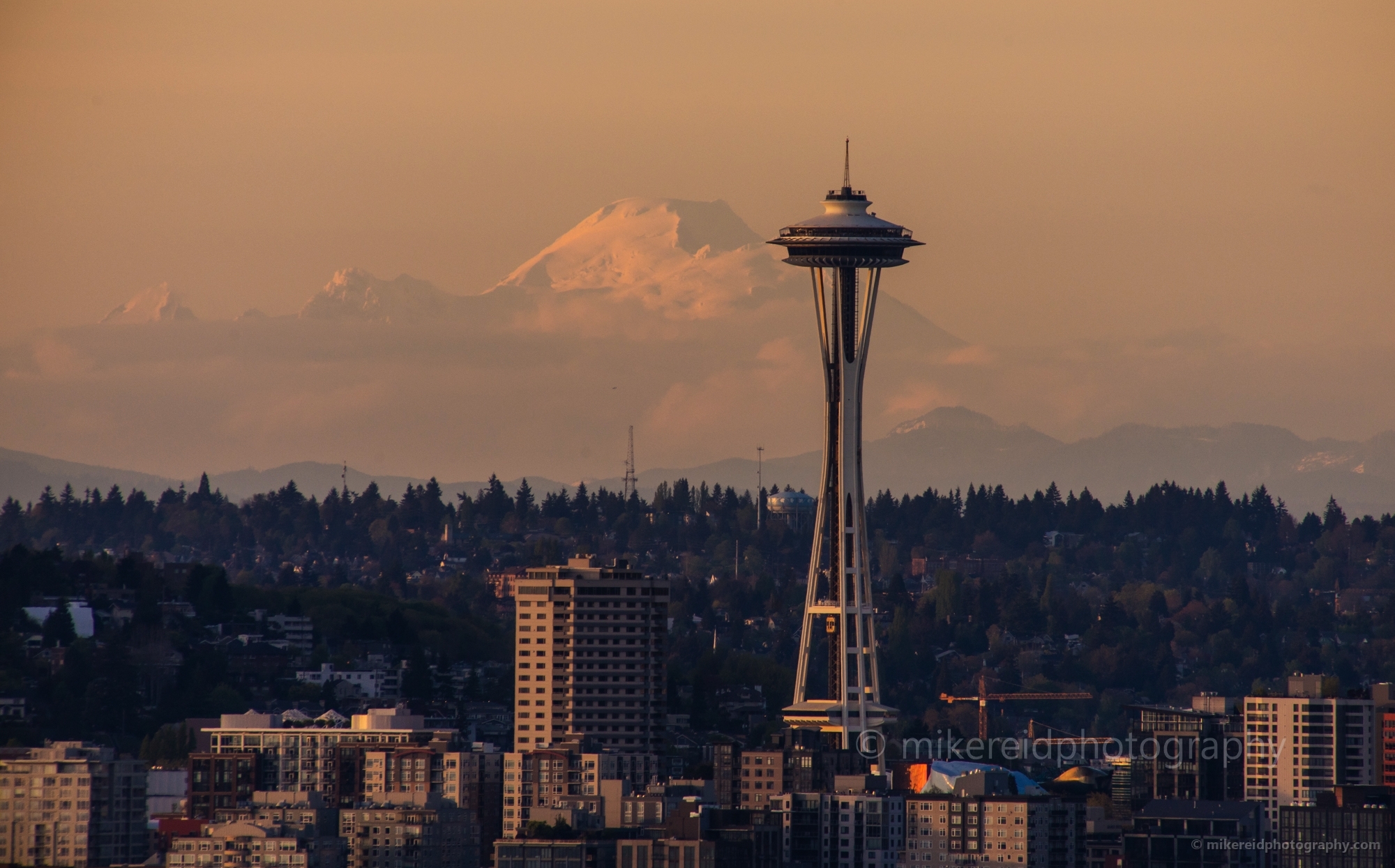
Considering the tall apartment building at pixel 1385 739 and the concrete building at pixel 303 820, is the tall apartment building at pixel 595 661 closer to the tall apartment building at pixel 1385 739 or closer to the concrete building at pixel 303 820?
the concrete building at pixel 303 820

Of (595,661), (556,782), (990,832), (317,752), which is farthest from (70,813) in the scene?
(595,661)

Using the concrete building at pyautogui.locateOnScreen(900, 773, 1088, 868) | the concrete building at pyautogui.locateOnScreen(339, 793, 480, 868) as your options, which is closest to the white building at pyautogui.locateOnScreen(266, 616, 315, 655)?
the concrete building at pyautogui.locateOnScreen(339, 793, 480, 868)

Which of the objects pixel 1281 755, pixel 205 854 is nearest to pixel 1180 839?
pixel 1281 755

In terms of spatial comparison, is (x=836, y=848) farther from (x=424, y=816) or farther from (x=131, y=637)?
(x=131, y=637)

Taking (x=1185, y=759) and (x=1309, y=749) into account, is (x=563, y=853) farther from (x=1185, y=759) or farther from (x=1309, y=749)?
(x=1185, y=759)

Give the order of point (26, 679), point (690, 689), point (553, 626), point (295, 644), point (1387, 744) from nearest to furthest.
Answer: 1. point (1387, 744)
2. point (553, 626)
3. point (26, 679)
4. point (690, 689)
5. point (295, 644)
